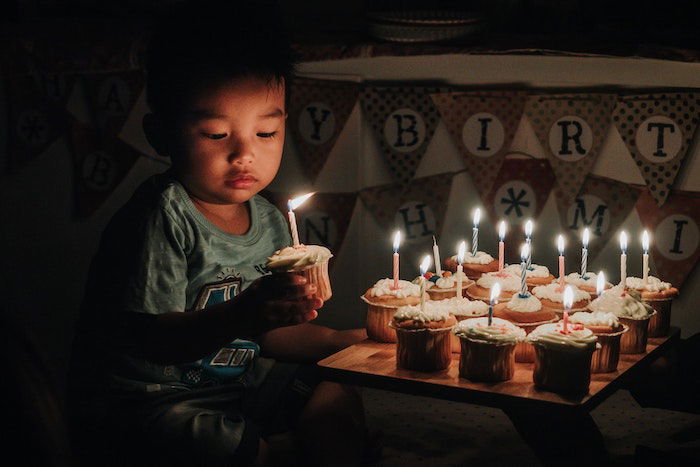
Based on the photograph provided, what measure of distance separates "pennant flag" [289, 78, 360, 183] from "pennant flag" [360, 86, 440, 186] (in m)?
0.09

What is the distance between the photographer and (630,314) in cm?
269

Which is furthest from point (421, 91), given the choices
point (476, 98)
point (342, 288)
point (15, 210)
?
point (15, 210)

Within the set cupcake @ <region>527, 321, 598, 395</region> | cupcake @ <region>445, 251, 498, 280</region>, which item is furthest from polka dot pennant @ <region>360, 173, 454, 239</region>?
cupcake @ <region>527, 321, 598, 395</region>

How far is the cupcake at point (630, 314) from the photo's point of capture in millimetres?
2678

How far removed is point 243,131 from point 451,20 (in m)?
1.64

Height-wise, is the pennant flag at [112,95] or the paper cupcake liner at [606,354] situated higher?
the pennant flag at [112,95]

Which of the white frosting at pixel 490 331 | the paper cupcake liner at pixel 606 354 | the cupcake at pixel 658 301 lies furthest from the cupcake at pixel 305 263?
the cupcake at pixel 658 301

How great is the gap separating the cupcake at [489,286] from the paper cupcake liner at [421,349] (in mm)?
560

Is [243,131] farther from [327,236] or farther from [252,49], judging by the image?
[327,236]

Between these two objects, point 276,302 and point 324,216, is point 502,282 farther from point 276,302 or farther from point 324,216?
point 324,216

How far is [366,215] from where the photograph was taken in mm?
4105

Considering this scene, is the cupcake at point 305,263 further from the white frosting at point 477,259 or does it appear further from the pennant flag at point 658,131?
the pennant flag at point 658,131

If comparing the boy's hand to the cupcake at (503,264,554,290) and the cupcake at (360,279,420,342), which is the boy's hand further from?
the cupcake at (503,264,554,290)

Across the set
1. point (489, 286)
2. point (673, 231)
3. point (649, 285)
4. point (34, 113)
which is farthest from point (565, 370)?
point (34, 113)
